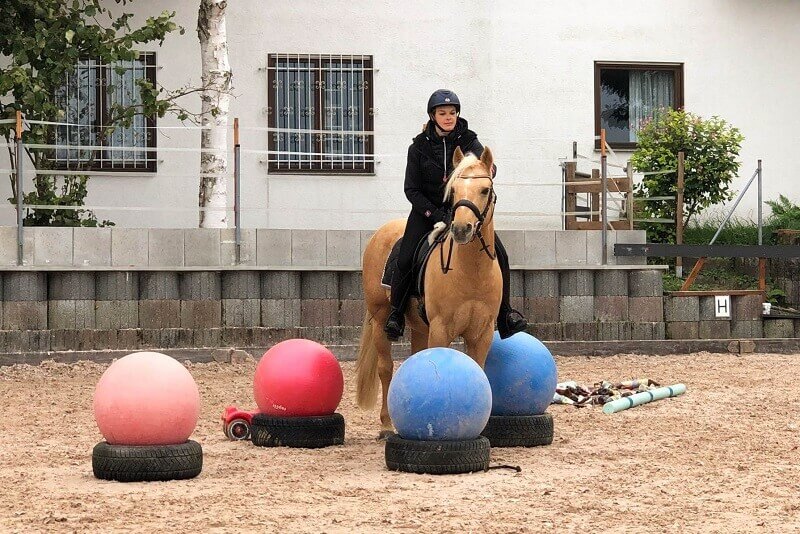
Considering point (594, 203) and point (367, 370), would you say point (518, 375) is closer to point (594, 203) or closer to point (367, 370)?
point (367, 370)

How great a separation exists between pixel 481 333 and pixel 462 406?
976 mm

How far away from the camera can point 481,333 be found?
32.0 feet

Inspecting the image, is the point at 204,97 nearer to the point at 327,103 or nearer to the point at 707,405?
the point at 327,103

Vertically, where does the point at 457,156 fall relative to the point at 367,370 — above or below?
above

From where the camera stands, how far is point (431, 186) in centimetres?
1027

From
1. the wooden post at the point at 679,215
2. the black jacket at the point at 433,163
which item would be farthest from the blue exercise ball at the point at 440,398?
the wooden post at the point at 679,215

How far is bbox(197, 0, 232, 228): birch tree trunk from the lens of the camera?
17156mm

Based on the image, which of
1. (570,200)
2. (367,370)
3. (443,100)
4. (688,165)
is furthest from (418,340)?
(688,165)

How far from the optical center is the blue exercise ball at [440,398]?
349 inches

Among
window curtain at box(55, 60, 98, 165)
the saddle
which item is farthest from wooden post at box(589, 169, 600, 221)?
the saddle

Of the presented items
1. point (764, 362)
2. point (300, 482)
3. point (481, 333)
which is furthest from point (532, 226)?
point (300, 482)

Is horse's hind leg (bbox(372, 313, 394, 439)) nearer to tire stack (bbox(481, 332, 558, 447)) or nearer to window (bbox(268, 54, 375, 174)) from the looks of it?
tire stack (bbox(481, 332, 558, 447))

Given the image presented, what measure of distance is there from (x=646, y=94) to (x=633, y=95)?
217mm

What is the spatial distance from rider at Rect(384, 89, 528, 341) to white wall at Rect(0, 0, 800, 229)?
8.37 metres
